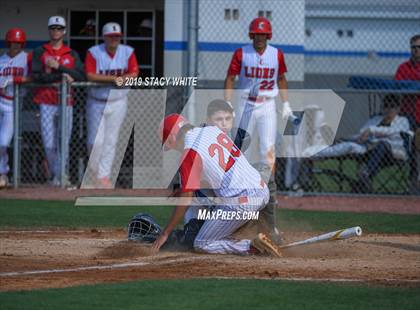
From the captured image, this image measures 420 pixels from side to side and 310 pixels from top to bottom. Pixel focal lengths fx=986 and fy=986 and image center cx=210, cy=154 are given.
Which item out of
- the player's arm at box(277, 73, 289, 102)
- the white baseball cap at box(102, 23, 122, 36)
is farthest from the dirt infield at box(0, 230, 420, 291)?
the white baseball cap at box(102, 23, 122, 36)

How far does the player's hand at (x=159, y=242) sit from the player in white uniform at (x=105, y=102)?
545 centimetres

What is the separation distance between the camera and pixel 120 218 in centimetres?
1121

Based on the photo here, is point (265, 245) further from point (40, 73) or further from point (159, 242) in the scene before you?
point (40, 73)

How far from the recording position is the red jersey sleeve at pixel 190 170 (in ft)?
26.2

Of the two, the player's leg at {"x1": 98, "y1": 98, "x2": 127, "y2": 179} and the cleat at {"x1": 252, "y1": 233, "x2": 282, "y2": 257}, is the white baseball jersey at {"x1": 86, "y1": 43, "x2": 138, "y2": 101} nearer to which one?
the player's leg at {"x1": 98, "y1": 98, "x2": 127, "y2": 179}

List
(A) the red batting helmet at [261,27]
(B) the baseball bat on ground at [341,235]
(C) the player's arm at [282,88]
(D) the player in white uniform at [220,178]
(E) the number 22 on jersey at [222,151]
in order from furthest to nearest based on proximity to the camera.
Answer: (C) the player's arm at [282,88], (A) the red batting helmet at [261,27], (E) the number 22 on jersey at [222,151], (D) the player in white uniform at [220,178], (B) the baseball bat on ground at [341,235]

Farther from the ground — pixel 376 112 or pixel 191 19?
pixel 191 19

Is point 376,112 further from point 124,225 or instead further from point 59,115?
point 124,225

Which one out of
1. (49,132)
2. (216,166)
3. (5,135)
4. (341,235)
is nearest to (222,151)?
(216,166)

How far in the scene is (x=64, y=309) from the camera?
581 centimetres

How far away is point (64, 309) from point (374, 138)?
8.72 meters

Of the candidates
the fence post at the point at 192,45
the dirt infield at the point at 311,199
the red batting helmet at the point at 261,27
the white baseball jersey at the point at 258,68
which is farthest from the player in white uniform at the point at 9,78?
the red batting helmet at the point at 261,27

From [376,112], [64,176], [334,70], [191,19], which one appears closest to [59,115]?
[64,176]

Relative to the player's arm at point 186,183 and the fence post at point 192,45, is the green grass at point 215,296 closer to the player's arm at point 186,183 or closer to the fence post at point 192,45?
the player's arm at point 186,183
